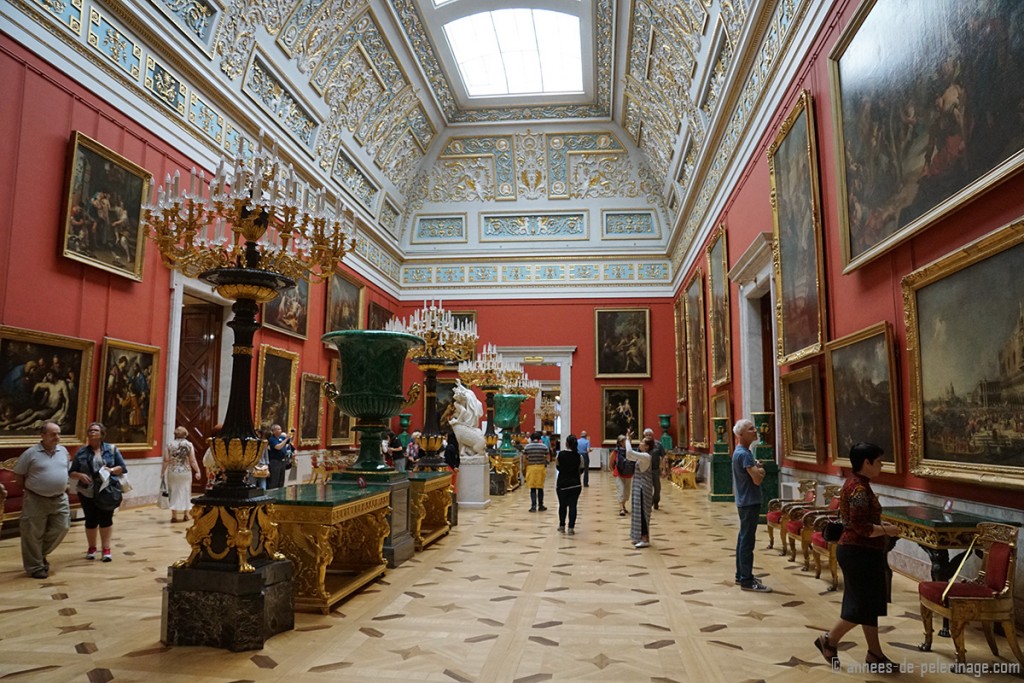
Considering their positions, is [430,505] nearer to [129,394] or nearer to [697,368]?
[129,394]

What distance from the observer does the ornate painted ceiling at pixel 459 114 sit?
34.5 feet

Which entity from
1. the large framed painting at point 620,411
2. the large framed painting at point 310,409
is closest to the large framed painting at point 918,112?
the large framed painting at point 310,409

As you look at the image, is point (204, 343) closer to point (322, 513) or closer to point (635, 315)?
point (322, 513)

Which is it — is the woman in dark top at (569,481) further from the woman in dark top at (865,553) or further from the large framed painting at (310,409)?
the large framed painting at (310,409)

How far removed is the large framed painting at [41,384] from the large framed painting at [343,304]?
28.4ft

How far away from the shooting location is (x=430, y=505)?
8531 millimetres

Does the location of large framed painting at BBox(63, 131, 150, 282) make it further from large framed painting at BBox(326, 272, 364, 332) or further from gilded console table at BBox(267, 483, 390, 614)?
large framed painting at BBox(326, 272, 364, 332)

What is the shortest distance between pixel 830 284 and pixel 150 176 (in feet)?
33.0

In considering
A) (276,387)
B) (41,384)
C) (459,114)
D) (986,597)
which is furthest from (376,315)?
(986,597)

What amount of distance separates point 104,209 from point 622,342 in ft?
55.9

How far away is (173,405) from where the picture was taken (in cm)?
1106

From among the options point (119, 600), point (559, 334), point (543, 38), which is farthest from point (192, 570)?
point (559, 334)

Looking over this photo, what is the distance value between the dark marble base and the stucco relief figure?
24.7 feet

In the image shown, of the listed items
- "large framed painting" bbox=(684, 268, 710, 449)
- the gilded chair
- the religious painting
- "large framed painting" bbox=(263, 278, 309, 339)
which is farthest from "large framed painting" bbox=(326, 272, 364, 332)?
the gilded chair
